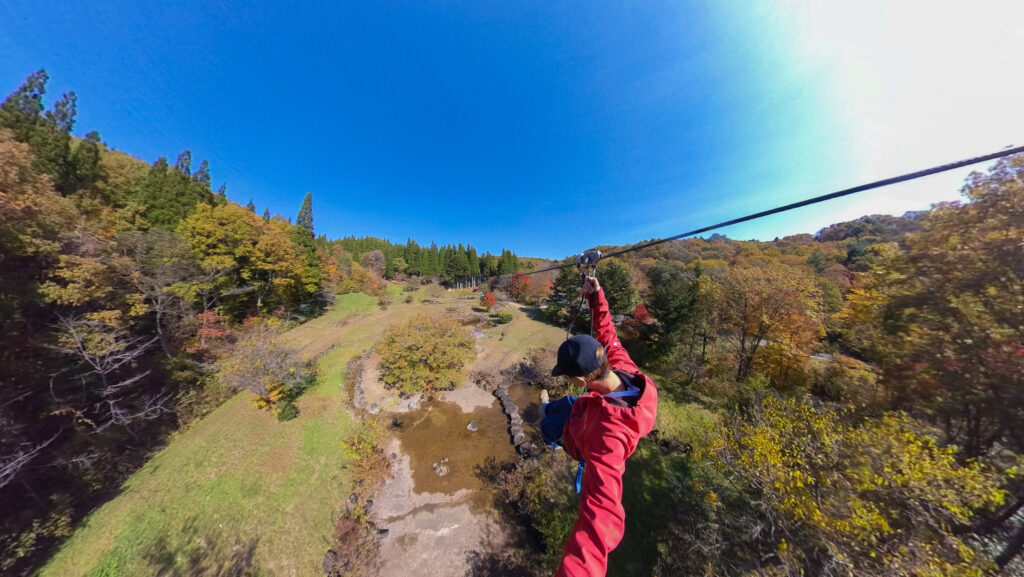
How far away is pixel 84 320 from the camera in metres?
8.28

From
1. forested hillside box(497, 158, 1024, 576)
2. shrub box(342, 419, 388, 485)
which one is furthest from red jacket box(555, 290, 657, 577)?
shrub box(342, 419, 388, 485)

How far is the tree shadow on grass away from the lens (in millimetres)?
6195

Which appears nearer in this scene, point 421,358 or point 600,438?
point 600,438

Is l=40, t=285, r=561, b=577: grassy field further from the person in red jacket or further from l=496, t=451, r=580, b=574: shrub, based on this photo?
the person in red jacket

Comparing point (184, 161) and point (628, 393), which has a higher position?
point (184, 161)

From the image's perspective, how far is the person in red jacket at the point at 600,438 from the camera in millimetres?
1736

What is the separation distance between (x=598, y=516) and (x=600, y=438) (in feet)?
1.53

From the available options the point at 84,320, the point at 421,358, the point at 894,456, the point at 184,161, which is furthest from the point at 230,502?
the point at 184,161

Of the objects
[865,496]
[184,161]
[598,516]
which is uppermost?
[184,161]

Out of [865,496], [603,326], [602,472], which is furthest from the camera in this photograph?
[865,496]

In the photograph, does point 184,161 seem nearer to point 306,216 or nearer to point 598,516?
point 306,216

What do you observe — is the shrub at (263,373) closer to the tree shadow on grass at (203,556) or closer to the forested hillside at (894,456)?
the tree shadow on grass at (203,556)

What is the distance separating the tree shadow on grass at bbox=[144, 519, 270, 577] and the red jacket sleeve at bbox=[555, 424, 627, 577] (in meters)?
9.15

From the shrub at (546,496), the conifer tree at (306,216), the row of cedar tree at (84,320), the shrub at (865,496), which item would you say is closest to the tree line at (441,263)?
the conifer tree at (306,216)
